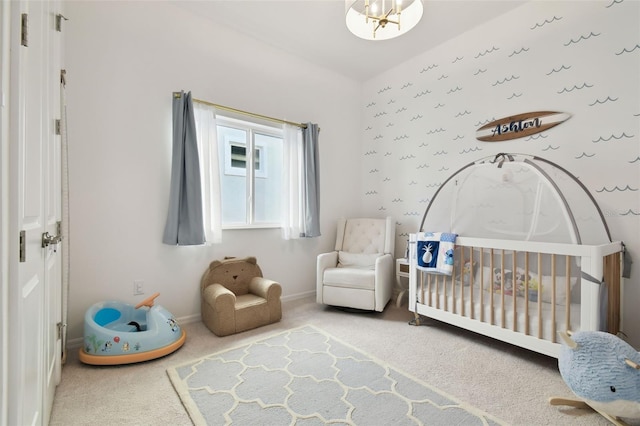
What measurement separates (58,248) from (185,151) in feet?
3.78

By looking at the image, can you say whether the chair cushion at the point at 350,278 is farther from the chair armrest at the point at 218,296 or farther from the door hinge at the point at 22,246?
the door hinge at the point at 22,246

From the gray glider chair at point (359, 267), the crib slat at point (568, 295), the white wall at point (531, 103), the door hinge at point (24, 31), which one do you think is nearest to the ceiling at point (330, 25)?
the white wall at point (531, 103)

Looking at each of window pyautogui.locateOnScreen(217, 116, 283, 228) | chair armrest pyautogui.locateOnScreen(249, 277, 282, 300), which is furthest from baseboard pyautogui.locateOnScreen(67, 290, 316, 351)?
window pyautogui.locateOnScreen(217, 116, 283, 228)

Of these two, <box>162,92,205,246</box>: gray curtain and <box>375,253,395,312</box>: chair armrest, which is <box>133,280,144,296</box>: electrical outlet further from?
<box>375,253,395,312</box>: chair armrest

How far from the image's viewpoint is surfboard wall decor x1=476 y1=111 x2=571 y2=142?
2422mm

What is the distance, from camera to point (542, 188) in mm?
2367

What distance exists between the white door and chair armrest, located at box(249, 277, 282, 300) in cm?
142

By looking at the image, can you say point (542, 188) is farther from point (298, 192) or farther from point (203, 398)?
point (203, 398)

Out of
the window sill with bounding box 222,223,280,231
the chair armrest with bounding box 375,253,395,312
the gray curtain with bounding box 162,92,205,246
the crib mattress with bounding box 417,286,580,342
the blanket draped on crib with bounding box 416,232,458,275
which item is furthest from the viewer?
the window sill with bounding box 222,223,280,231

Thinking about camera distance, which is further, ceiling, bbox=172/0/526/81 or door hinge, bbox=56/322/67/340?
ceiling, bbox=172/0/526/81

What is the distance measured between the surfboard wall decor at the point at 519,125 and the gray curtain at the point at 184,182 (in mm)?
2652

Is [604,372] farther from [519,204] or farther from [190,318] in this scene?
[190,318]

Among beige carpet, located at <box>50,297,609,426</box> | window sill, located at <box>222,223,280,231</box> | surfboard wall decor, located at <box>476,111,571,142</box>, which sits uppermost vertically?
Result: surfboard wall decor, located at <box>476,111,571,142</box>

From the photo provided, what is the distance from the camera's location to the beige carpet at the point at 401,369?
1.46m
